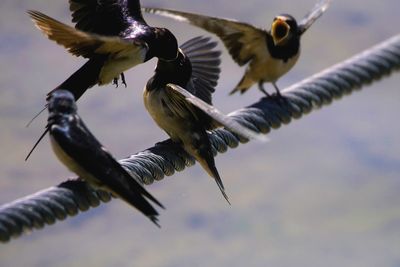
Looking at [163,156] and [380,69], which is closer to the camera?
[163,156]

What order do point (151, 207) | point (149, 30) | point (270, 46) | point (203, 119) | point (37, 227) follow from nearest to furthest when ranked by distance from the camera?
point (37, 227) < point (151, 207) < point (203, 119) < point (149, 30) < point (270, 46)

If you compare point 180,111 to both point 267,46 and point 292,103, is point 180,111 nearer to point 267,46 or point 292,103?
point 292,103

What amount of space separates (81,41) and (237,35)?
0.99 meters

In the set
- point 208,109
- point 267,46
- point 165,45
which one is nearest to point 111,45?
point 165,45

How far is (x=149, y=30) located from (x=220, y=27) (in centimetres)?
42

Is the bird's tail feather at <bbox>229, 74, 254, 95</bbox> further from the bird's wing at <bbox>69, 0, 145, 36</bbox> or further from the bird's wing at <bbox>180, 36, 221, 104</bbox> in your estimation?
the bird's wing at <bbox>69, 0, 145, 36</bbox>

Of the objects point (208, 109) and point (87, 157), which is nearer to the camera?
point (87, 157)

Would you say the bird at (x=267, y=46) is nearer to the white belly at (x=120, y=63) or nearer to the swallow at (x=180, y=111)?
the swallow at (x=180, y=111)

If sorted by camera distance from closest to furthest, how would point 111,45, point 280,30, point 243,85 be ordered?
point 111,45, point 280,30, point 243,85

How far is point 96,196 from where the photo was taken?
229 centimetres

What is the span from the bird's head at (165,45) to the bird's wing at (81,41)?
0.04 meters

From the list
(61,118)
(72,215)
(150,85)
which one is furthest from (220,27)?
(72,215)

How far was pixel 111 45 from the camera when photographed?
2.81 meters

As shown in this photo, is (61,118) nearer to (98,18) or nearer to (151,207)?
(151,207)
